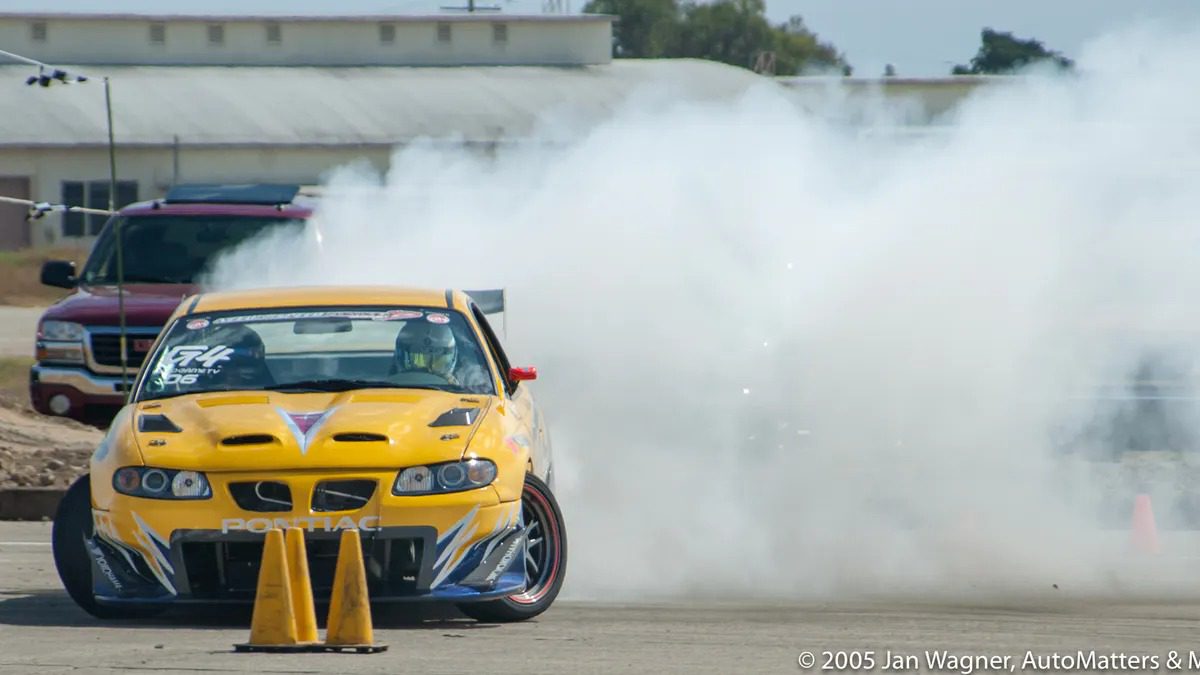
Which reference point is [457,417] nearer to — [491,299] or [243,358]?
[243,358]

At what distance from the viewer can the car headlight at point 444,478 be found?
22.5 feet

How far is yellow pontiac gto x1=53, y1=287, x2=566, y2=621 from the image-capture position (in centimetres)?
680

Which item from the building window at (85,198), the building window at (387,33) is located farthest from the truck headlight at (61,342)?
the building window at (387,33)

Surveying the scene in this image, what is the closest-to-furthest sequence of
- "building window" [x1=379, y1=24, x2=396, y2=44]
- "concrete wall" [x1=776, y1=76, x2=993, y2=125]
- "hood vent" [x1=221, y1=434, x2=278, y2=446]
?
1. "hood vent" [x1=221, y1=434, x2=278, y2=446]
2. "concrete wall" [x1=776, y1=76, x2=993, y2=125]
3. "building window" [x1=379, y1=24, x2=396, y2=44]

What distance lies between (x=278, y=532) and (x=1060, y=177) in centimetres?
762

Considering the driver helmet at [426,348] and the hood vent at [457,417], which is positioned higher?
the driver helmet at [426,348]

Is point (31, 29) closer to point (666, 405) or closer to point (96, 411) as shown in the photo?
point (96, 411)

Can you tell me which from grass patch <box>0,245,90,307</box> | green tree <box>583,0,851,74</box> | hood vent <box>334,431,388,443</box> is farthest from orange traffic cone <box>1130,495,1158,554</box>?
green tree <box>583,0,851,74</box>

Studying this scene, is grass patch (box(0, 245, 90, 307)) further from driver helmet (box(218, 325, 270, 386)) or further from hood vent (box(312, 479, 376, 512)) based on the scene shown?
hood vent (box(312, 479, 376, 512))

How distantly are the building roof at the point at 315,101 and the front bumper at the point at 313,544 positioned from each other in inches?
1461

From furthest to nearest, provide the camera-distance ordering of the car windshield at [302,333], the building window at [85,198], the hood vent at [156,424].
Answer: the building window at [85,198], the car windshield at [302,333], the hood vent at [156,424]

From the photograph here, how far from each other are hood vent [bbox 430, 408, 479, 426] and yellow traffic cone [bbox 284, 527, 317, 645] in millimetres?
855

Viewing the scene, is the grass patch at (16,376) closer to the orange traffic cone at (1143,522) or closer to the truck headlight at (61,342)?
the truck headlight at (61,342)

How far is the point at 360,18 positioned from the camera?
54281mm
